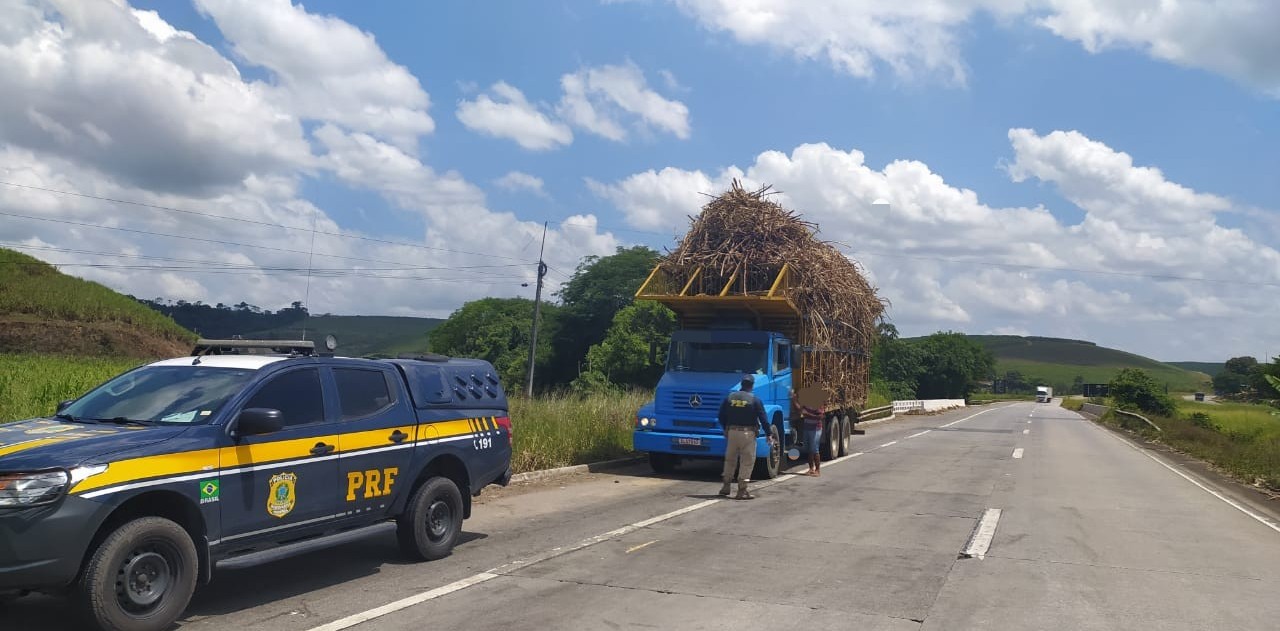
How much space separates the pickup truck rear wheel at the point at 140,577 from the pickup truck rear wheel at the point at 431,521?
2245 millimetres

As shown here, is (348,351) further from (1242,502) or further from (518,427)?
(1242,502)

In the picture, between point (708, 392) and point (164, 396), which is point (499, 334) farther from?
point (164, 396)

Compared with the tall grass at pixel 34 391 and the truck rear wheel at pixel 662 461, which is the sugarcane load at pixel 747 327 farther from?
the tall grass at pixel 34 391

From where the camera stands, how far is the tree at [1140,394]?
44.3m

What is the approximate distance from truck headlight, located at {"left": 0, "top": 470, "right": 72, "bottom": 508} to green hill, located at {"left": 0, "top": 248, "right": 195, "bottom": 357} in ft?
129

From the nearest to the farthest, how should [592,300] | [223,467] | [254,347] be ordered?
[223,467], [254,347], [592,300]

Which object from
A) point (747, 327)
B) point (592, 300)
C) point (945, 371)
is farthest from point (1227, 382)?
point (747, 327)

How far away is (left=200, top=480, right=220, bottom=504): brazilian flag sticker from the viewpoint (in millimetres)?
6016

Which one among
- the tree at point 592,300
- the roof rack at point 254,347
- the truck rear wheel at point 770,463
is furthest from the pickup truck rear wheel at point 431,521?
the tree at point 592,300

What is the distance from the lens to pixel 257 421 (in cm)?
613

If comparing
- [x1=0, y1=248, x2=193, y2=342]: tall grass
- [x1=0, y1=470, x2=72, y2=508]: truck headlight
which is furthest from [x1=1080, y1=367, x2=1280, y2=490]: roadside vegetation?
[x1=0, y1=248, x2=193, y2=342]: tall grass

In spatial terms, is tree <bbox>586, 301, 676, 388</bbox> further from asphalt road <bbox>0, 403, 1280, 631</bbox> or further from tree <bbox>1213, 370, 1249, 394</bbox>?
tree <bbox>1213, 370, 1249, 394</bbox>

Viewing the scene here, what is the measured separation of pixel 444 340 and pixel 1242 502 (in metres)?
79.1

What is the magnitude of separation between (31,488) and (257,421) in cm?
134
